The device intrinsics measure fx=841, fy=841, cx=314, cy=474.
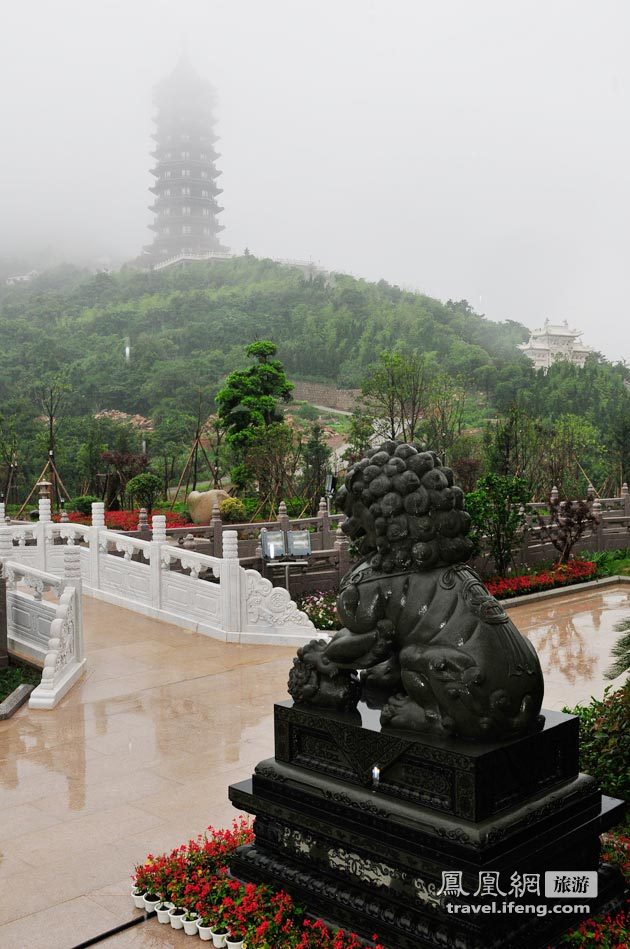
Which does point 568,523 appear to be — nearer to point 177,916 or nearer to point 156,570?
point 156,570

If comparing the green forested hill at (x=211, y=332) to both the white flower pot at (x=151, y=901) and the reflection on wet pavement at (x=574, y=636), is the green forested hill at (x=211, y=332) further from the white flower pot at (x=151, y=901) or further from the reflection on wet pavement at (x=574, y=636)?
the white flower pot at (x=151, y=901)

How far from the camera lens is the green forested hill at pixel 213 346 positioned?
34.9m

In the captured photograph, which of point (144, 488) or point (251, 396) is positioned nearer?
point (144, 488)

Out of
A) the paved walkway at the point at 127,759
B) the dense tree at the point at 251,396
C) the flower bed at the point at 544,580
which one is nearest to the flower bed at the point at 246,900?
the paved walkway at the point at 127,759

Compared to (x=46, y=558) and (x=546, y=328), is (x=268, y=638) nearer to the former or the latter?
(x=46, y=558)

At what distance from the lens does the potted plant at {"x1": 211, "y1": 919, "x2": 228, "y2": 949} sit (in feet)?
9.98

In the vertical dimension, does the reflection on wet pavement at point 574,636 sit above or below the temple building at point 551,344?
below

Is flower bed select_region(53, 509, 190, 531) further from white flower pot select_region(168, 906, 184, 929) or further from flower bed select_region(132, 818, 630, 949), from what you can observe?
white flower pot select_region(168, 906, 184, 929)

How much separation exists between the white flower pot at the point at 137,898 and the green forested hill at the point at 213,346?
22.2 m

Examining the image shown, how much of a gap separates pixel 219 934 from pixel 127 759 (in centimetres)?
219

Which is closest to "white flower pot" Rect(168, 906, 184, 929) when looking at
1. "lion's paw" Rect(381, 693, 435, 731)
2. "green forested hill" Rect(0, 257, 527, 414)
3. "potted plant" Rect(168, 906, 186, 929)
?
"potted plant" Rect(168, 906, 186, 929)

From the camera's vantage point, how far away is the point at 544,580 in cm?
1101

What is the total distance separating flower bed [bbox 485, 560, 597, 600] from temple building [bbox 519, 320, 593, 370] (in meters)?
39.3

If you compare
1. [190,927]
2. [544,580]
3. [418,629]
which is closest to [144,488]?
[544,580]
